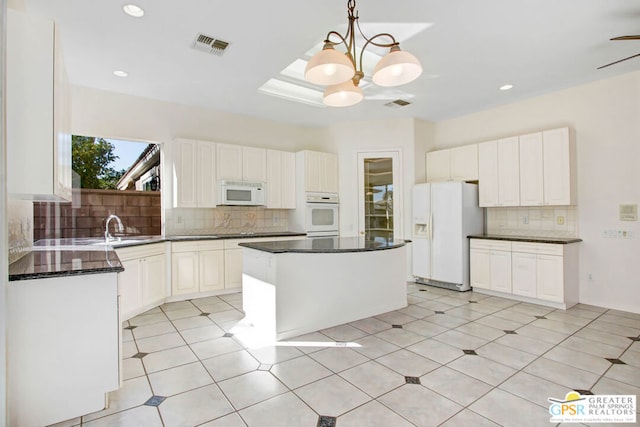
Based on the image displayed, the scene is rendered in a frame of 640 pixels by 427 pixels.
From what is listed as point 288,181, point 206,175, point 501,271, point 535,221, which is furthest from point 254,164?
point 535,221

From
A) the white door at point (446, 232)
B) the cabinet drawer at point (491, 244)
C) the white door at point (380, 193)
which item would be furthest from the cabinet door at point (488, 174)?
the white door at point (380, 193)

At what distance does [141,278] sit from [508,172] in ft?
17.0

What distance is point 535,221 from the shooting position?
4.76 metres

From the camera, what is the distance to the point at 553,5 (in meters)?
2.64

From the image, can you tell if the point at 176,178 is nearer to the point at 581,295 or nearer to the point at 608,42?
the point at 608,42

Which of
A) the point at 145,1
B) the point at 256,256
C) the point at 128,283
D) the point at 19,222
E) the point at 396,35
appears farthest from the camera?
the point at 128,283

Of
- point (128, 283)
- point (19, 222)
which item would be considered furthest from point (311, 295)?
point (19, 222)

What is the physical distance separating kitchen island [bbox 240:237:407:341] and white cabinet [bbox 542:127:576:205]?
7.56 ft

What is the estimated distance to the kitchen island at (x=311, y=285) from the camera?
309 centimetres

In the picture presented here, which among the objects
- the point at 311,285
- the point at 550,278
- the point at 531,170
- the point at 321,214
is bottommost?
the point at 550,278

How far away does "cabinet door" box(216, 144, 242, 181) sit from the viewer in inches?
195

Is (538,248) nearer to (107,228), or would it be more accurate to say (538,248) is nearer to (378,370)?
(378,370)

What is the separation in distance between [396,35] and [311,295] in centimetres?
268

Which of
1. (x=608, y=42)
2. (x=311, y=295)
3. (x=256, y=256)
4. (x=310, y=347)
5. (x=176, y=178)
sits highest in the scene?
(x=608, y=42)
